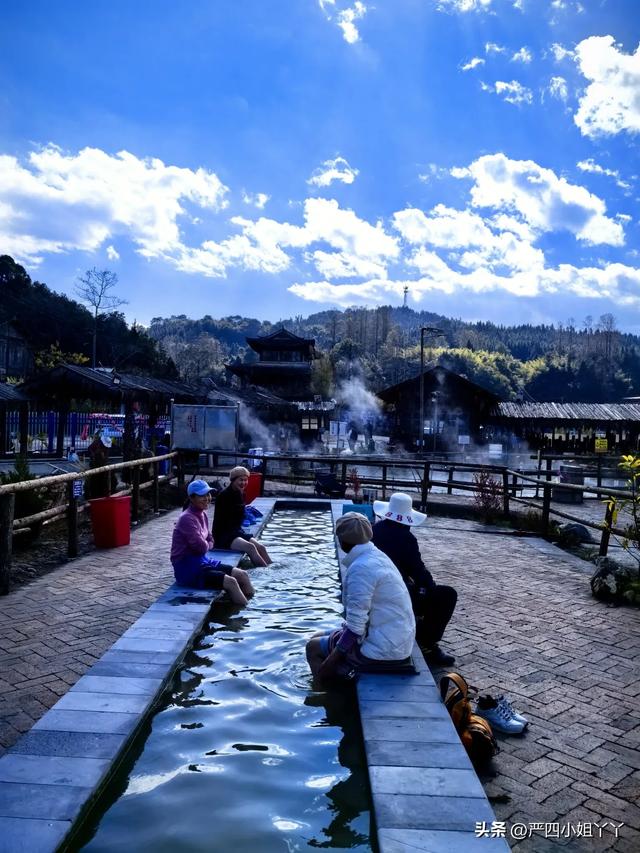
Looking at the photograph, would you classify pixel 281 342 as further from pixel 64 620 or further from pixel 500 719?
pixel 500 719

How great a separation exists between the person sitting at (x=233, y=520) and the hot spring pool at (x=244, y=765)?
2.33m

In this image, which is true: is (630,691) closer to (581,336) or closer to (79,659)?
(79,659)

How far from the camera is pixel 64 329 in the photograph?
53.1m

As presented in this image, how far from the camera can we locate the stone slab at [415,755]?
3.18m

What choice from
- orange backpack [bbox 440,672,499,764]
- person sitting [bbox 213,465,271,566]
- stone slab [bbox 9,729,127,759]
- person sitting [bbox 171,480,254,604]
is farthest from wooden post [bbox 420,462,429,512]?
stone slab [bbox 9,729,127,759]

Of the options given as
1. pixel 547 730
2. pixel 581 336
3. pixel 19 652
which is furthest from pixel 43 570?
pixel 581 336

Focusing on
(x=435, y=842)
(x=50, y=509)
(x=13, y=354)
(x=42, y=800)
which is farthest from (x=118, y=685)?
(x=13, y=354)

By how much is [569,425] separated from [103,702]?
3894cm

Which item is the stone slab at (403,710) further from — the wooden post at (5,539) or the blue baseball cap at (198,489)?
the wooden post at (5,539)

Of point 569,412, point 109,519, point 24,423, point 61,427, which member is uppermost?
point 569,412

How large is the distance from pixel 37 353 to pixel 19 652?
4623cm

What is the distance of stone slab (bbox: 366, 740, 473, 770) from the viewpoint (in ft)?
10.4

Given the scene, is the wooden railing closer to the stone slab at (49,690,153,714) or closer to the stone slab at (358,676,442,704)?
the stone slab at (49,690,153,714)

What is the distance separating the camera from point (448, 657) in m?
5.11
